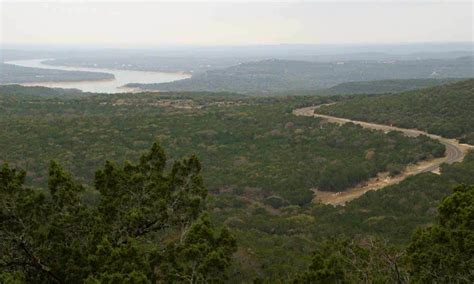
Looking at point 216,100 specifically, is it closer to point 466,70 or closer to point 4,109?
point 4,109

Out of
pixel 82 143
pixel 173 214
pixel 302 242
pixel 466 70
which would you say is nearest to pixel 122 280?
pixel 173 214

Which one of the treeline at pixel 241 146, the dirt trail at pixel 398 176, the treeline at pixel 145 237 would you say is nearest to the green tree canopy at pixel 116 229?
the treeline at pixel 145 237

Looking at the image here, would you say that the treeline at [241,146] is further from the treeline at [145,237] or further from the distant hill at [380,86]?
the distant hill at [380,86]

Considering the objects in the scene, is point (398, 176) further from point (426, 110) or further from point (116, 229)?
point (116, 229)

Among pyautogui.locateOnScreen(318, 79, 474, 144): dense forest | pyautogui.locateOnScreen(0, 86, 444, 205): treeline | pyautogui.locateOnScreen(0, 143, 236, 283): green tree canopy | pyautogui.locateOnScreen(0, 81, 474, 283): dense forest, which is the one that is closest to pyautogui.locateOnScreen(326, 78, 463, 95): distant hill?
pyautogui.locateOnScreen(0, 81, 474, 283): dense forest

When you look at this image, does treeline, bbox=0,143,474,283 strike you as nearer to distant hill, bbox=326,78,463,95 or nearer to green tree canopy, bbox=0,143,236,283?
green tree canopy, bbox=0,143,236,283
